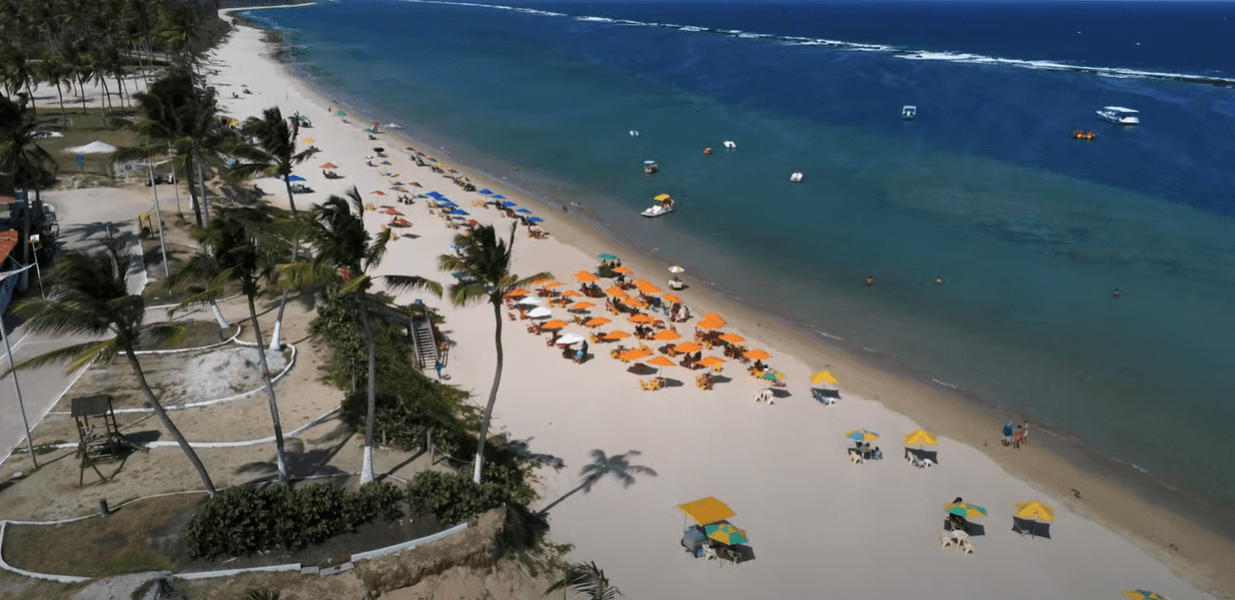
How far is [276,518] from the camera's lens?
20281mm

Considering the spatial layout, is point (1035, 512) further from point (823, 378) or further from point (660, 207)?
point (660, 207)

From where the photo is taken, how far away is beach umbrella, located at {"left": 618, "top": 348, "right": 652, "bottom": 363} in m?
34.4

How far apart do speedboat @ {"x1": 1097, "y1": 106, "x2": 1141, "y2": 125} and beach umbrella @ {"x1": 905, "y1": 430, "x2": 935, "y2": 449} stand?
87.1m

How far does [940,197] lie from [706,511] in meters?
50.8

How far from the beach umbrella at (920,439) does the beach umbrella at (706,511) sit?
8628 mm

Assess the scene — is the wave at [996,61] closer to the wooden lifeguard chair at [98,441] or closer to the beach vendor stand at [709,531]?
the beach vendor stand at [709,531]

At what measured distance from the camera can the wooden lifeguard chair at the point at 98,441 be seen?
23.2 m

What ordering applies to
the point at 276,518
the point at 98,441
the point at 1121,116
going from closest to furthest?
the point at 276,518
the point at 98,441
the point at 1121,116

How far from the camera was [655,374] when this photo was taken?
114 ft

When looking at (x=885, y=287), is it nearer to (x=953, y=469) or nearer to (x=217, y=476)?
(x=953, y=469)

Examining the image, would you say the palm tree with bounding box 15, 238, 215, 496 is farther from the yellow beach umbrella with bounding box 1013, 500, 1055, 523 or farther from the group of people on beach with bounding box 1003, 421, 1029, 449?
the group of people on beach with bounding box 1003, 421, 1029, 449

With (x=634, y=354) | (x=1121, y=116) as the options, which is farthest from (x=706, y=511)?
(x=1121, y=116)

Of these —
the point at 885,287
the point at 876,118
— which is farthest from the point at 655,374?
the point at 876,118

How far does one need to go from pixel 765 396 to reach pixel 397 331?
16.4m
